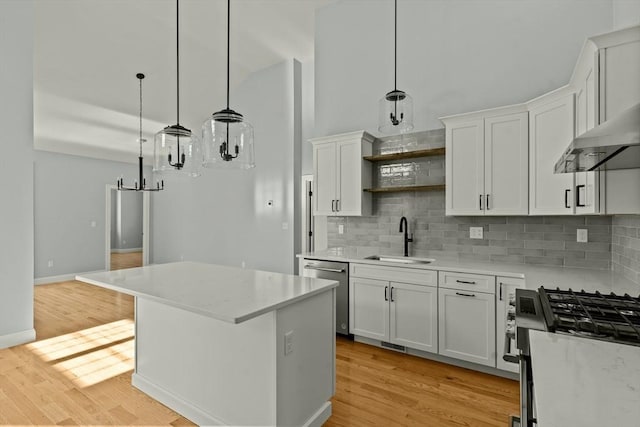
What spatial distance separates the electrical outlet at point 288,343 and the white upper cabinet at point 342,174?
2097 mm

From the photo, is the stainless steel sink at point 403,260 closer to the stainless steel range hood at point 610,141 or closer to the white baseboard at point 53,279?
the stainless steel range hood at point 610,141

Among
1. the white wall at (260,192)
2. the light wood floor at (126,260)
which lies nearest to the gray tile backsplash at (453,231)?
the white wall at (260,192)

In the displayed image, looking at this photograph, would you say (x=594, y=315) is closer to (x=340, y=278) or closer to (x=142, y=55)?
(x=340, y=278)

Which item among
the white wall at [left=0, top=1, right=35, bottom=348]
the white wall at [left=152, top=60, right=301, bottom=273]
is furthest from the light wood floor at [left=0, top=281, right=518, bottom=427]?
the white wall at [left=152, top=60, right=301, bottom=273]

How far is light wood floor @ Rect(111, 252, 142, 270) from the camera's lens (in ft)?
28.0

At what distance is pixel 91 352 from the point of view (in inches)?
127

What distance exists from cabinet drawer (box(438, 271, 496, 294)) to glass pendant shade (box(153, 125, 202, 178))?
7.81 feet

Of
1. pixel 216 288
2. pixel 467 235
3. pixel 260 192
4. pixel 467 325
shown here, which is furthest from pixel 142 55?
pixel 467 325

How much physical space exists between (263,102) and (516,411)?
5.55 meters

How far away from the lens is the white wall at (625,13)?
2.21 m

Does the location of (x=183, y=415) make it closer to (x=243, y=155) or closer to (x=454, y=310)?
(x=243, y=155)

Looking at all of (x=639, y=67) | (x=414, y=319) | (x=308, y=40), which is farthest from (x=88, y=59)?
(x=639, y=67)

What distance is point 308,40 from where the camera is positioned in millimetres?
5145

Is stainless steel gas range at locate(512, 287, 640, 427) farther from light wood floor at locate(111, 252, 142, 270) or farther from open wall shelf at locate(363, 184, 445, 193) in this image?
light wood floor at locate(111, 252, 142, 270)
